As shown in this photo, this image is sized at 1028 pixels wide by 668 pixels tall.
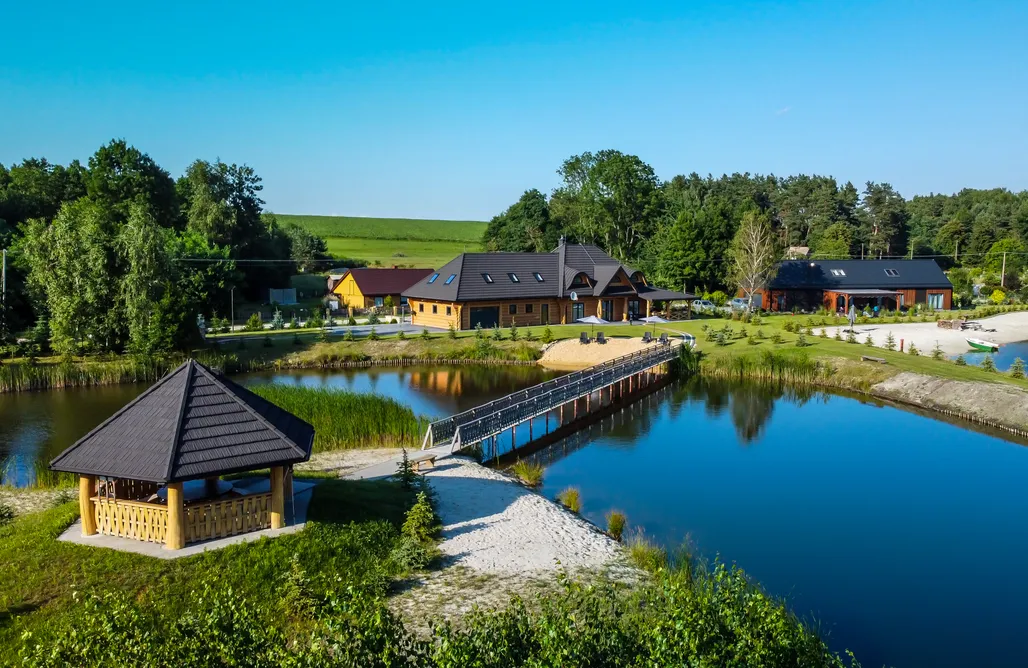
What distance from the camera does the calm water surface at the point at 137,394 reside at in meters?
25.0

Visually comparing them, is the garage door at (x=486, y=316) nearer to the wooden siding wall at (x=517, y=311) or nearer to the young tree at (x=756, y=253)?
the wooden siding wall at (x=517, y=311)

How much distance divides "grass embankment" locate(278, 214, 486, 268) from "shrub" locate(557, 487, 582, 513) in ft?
264

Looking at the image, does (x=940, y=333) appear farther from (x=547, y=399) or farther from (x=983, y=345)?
(x=547, y=399)

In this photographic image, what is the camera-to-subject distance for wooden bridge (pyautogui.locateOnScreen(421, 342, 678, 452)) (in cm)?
2356

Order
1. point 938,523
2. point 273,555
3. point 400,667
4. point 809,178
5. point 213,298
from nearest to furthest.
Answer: point 400,667
point 273,555
point 938,523
point 213,298
point 809,178

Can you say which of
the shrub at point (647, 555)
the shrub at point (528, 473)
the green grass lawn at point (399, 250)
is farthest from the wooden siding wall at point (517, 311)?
the green grass lawn at point (399, 250)

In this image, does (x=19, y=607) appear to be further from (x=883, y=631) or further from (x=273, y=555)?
(x=883, y=631)

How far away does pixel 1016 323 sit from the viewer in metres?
57.6

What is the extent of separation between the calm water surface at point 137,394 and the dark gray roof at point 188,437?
929 cm

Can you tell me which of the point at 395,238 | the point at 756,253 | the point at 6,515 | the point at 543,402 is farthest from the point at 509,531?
the point at 395,238

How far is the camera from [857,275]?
219 ft

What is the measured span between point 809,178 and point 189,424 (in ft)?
383

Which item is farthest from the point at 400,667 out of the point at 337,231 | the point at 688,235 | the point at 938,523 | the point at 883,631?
the point at 337,231

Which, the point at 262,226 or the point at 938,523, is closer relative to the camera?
the point at 938,523
